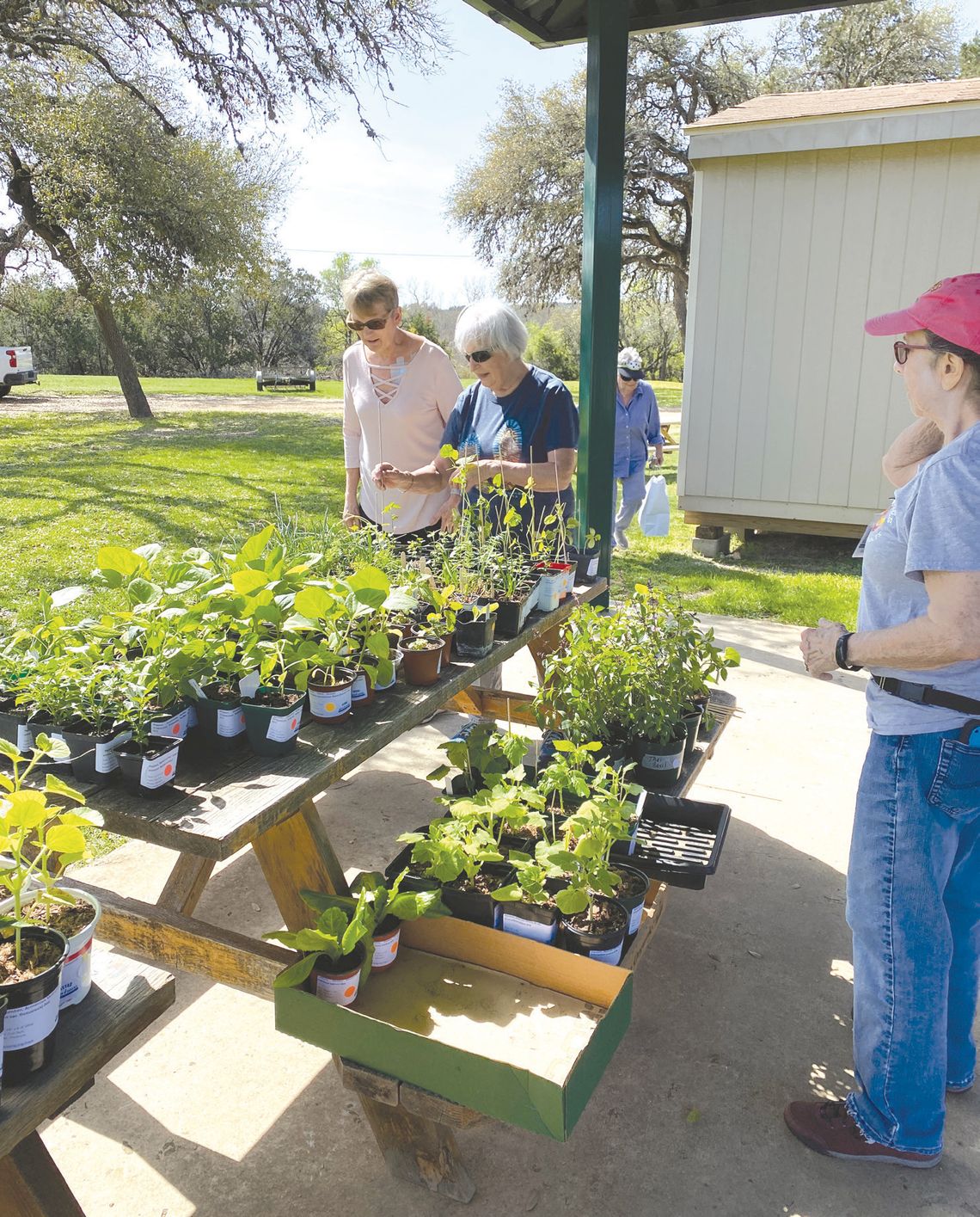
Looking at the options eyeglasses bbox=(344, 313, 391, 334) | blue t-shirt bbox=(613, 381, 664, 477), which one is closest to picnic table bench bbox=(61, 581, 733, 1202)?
eyeglasses bbox=(344, 313, 391, 334)

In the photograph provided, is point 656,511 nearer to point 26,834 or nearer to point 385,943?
point 385,943

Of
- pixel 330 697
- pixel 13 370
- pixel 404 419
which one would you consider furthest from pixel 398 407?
pixel 13 370

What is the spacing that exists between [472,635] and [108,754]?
97 centimetres

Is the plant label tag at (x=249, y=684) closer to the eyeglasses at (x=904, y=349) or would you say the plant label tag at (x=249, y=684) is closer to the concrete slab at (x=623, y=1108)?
the concrete slab at (x=623, y=1108)

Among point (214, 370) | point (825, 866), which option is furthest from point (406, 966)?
point (214, 370)

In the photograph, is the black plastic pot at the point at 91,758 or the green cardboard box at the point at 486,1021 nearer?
the green cardboard box at the point at 486,1021

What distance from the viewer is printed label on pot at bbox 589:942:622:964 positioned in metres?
1.64

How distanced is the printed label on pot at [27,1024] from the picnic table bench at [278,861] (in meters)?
0.33

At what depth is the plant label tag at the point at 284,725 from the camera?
169 centimetres

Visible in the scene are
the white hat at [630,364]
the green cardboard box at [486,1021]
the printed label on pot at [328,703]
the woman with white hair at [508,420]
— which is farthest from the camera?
the white hat at [630,364]

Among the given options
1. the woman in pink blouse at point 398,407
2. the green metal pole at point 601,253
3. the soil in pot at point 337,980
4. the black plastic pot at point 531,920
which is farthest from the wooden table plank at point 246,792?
the green metal pole at point 601,253

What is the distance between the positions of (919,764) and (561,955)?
0.73 m

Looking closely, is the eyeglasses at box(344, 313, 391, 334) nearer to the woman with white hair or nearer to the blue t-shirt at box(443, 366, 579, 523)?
the woman with white hair

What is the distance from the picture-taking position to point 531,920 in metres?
1.67
